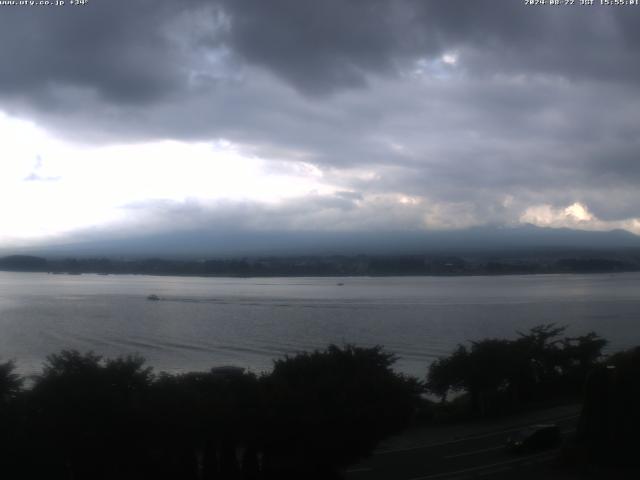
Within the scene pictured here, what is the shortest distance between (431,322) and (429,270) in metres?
45.8

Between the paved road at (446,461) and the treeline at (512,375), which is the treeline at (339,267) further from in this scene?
the paved road at (446,461)

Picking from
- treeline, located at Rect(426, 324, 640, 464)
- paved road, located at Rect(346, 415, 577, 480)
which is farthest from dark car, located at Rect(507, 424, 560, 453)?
treeline, located at Rect(426, 324, 640, 464)

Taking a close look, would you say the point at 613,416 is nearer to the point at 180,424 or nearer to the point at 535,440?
the point at 535,440

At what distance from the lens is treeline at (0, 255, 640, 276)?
82562 mm

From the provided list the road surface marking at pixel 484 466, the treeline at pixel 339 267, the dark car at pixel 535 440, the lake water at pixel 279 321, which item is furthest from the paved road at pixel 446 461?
the treeline at pixel 339 267

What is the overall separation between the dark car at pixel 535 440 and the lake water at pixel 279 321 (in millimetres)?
10156

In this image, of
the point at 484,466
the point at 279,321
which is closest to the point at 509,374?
the point at 484,466

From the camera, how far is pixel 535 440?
11.2 m

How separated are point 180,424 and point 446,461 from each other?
4497 millimetres

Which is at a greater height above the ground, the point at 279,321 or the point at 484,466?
the point at 279,321

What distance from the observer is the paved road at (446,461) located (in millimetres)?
10289

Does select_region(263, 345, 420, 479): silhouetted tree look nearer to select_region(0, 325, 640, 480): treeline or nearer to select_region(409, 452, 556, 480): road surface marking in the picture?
select_region(0, 325, 640, 480): treeline

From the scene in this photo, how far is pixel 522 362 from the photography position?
56.5 ft

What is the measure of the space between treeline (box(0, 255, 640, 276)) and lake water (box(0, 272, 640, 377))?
21.9 meters
